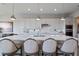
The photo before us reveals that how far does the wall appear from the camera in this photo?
365 inches

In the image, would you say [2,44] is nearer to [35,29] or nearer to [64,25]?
[35,29]

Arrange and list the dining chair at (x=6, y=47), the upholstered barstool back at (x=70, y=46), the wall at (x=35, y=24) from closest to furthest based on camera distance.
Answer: the dining chair at (x=6, y=47), the upholstered barstool back at (x=70, y=46), the wall at (x=35, y=24)

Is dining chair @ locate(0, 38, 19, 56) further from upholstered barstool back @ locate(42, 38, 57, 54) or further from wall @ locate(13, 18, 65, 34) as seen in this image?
wall @ locate(13, 18, 65, 34)

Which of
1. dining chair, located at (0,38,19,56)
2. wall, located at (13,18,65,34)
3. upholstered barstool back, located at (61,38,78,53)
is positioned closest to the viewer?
dining chair, located at (0,38,19,56)

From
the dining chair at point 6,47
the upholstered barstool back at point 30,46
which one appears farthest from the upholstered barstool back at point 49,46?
the dining chair at point 6,47

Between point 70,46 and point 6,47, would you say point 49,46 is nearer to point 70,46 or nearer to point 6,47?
point 70,46

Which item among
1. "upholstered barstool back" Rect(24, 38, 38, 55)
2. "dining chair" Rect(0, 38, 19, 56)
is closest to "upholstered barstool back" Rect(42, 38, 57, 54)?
"upholstered barstool back" Rect(24, 38, 38, 55)

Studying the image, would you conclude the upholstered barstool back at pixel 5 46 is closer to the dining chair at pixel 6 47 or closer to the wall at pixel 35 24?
the dining chair at pixel 6 47

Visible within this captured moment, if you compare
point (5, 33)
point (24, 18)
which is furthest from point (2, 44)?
point (24, 18)

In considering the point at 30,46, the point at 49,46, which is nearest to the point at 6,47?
the point at 30,46

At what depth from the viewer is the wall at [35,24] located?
927 centimetres

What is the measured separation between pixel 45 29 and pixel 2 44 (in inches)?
255

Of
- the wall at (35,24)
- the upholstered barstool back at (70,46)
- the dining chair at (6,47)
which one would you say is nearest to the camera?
the dining chair at (6,47)

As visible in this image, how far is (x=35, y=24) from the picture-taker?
9.45 m
